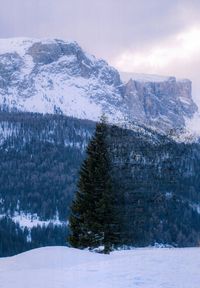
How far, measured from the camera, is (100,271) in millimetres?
16344

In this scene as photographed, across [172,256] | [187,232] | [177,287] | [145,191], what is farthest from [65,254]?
[187,232]

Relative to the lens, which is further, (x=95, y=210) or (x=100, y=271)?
(x=95, y=210)

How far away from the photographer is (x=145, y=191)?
54.1 m

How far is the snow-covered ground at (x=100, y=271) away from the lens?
1456 cm

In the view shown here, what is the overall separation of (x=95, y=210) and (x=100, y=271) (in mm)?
18852

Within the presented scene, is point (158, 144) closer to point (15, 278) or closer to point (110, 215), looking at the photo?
point (110, 215)

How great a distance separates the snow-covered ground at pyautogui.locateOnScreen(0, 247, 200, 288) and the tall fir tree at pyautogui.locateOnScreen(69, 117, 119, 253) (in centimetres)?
1424

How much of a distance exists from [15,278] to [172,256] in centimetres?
560

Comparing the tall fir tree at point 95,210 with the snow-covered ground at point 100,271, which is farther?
the tall fir tree at point 95,210

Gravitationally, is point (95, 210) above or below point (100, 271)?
above

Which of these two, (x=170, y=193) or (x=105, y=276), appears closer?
(x=105, y=276)

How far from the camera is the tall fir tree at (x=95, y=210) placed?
35344mm

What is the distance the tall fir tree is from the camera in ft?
116

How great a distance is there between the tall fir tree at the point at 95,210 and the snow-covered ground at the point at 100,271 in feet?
46.7
